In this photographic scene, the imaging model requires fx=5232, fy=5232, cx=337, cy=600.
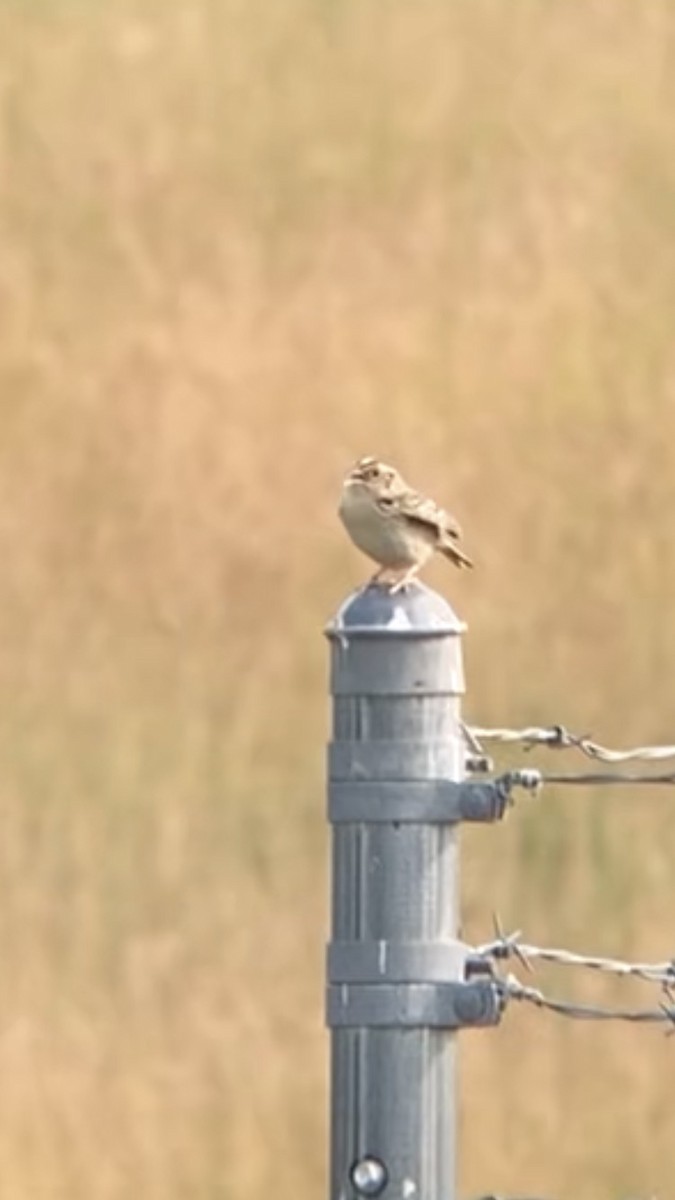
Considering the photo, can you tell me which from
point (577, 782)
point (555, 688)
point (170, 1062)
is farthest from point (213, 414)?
point (577, 782)

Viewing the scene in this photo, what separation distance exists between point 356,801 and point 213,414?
23.3 ft

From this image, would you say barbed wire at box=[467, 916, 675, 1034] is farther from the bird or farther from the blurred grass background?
the blurred grass background

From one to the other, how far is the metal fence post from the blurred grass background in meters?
4.44

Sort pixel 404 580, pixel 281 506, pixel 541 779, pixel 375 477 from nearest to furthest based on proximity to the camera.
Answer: pixel 541 779 < pixel 404 580 < pixel 375 477 < pixel 281 506

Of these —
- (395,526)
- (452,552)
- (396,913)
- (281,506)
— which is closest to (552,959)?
(396,913)

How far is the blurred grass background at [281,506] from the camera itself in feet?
30.8

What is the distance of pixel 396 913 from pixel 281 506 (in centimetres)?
690

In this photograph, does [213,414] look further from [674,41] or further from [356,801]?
[356,801]

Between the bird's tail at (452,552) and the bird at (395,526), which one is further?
the bird's tail at (452,552)

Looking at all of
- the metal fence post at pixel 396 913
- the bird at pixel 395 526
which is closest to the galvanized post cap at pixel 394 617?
the metal fence post at pixel 396 913

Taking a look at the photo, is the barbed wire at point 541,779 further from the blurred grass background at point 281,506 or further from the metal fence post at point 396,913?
the blurred grass background at point 281,506

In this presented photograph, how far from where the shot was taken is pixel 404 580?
16.3 feet

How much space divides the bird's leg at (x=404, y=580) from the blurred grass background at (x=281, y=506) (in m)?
3.67

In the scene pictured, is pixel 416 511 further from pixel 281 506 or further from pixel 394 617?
pixel 281 506
